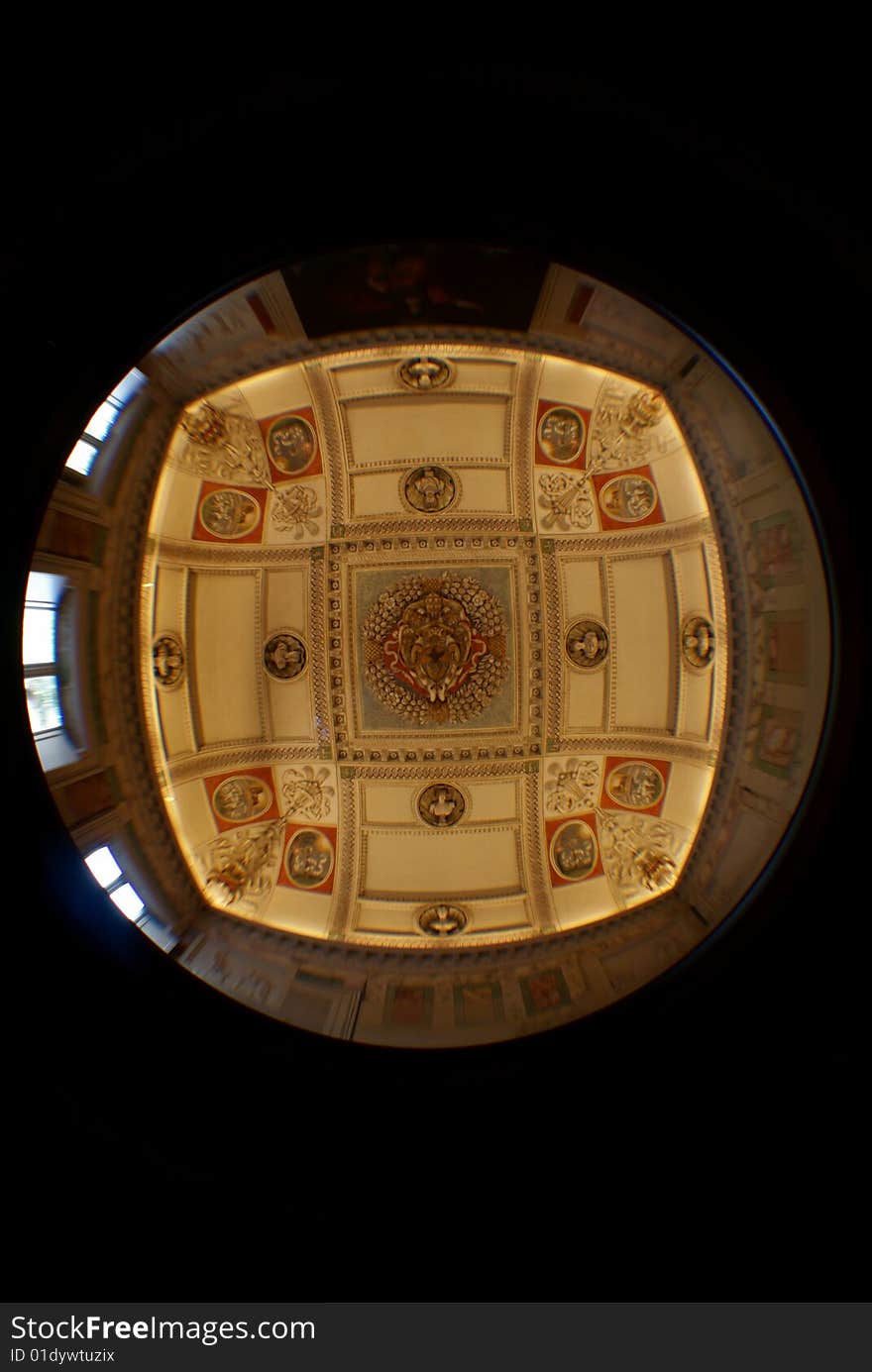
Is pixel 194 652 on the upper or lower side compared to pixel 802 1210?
upper

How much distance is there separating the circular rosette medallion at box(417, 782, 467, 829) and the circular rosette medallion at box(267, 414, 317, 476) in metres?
6.37

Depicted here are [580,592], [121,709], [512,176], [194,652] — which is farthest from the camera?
[580,592]

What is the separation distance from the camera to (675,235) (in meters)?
4.81

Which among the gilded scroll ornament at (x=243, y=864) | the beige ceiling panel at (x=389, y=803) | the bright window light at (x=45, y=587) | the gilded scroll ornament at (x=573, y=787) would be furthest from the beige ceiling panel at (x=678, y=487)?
the gilded scroll ornament at (x=243, y=864)

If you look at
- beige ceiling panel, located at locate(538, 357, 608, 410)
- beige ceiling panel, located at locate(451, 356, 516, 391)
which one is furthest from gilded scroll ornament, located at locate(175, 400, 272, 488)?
beige ceiling panel, located at locate(538, 357, 608, 410)

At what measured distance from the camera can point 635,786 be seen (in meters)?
9.99

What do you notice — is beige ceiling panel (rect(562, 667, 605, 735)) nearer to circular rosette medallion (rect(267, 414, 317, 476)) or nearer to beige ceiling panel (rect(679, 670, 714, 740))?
beige ceiling panel (rect(679, 670, 714, 740))

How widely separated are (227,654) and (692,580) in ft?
26.3

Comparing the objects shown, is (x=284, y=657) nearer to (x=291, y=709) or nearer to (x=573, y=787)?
(x=291, y=709)

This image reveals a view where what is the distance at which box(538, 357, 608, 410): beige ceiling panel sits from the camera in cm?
801

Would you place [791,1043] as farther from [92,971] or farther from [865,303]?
[92,971]

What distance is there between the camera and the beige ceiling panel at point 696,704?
28.8 feet

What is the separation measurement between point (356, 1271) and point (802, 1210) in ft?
14.8

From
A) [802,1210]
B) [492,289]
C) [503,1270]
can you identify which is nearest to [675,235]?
[492,289]
